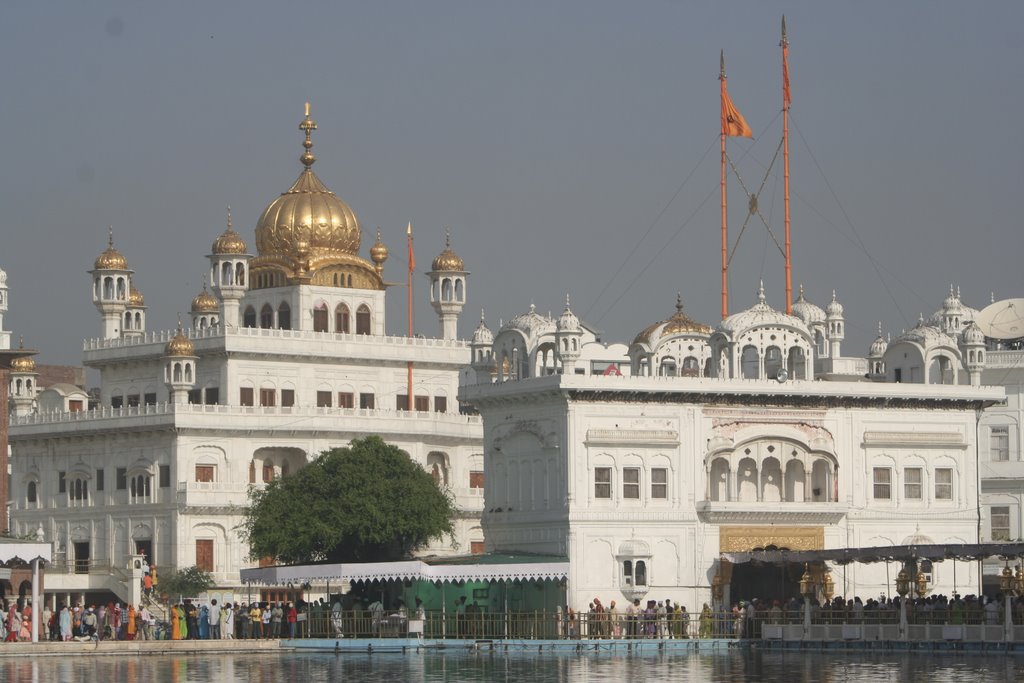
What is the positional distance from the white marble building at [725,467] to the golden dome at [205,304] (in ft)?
75.3

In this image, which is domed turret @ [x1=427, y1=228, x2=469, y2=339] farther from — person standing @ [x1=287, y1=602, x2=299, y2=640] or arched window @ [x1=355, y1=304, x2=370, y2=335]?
person standing @ [x1=287, y1=602, x2=299, y2=640]

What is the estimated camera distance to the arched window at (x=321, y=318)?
85.3 m

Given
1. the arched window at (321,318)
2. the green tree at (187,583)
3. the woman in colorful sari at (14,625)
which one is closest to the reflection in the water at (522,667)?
the woman in colorful sari at (14,625)

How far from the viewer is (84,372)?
11175cm

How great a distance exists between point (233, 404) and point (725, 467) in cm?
2361

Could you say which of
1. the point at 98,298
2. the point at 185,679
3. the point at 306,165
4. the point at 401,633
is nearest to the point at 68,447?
the point at 98,298

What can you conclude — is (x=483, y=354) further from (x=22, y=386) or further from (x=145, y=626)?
(x=22, y=386)

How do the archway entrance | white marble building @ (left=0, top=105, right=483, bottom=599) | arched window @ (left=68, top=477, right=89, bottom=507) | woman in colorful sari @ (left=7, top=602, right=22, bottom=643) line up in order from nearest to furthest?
woman in colorful sari @ (left=7, top=602, right=22, bottom=643) < the archway entrance < white marble building @ (left=0, top=105, right=483, bottom=599) < arched window @ (left=68, top=477, right=89, bottom=507)

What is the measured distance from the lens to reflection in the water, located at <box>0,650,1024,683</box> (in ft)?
147

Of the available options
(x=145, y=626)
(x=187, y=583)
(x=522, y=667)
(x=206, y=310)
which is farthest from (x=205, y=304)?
(x=522, y=667)

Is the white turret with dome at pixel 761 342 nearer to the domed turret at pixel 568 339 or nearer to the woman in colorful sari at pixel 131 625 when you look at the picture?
the domed turret at pixel 568 339

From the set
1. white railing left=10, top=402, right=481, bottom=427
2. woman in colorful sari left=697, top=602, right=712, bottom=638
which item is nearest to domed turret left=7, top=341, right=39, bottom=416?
white railing left=10, top=402, right=481, bottom=427

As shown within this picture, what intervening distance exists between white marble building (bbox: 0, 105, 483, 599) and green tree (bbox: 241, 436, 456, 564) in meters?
7.54

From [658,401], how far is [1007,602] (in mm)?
13391
